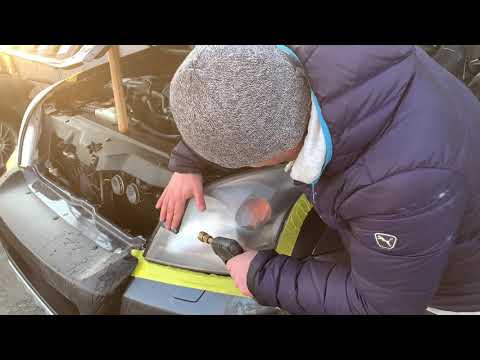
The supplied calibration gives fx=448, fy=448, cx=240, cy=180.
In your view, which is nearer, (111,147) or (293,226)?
(293,226)

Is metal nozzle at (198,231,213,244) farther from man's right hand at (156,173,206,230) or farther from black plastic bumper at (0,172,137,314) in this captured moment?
black plastic bumper at (0,172,137,314)

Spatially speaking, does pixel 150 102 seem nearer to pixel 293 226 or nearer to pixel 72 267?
pixel 72 267

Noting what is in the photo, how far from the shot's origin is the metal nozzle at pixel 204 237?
1.20 m

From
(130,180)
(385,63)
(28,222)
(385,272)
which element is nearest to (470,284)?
(385,272)

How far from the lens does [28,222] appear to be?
1567 millimetres

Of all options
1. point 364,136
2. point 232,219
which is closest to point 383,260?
point 364,136

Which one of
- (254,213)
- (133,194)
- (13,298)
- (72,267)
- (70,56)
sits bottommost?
(13,298)

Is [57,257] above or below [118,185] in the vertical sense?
below

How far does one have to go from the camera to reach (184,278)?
125 cm

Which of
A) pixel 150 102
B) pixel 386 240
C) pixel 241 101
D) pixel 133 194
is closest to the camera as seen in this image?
pixel 241 101

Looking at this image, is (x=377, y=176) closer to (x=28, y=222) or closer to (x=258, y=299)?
(x=258, y=299)

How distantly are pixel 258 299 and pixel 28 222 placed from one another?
3.07 feet

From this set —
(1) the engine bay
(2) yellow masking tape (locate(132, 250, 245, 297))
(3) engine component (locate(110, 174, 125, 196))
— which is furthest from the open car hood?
(2) yellow masking tape (locate(132, 250, 245, 297))

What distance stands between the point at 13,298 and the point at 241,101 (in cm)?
185
